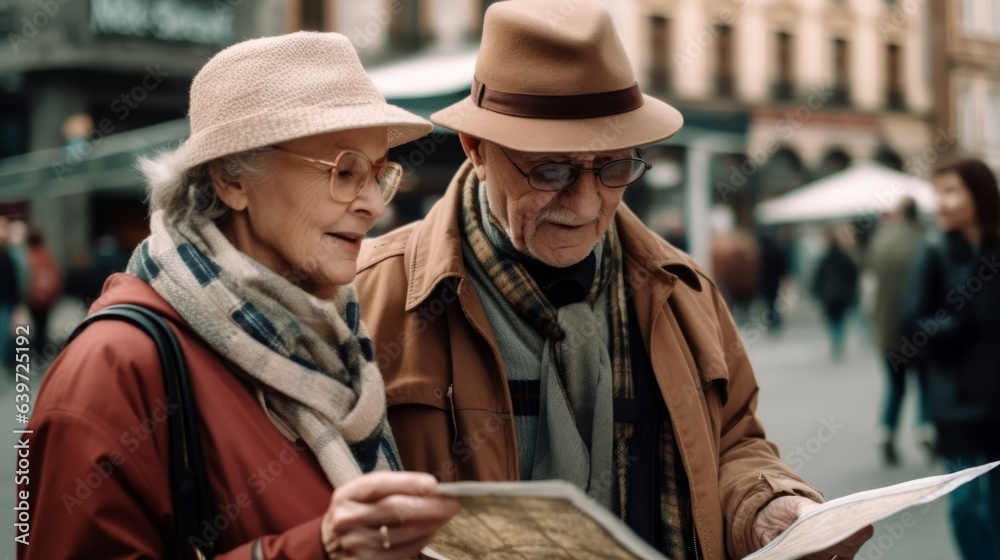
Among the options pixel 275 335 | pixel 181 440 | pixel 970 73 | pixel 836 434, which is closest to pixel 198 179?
pixel 275 335

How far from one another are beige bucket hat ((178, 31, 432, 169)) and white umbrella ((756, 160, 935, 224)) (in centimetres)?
1647

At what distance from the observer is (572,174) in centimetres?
228

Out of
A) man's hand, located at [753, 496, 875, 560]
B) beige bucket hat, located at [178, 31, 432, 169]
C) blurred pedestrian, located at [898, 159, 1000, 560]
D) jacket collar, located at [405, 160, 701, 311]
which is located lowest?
blurred pedestrian, located at [898, 159, 1000, 560]

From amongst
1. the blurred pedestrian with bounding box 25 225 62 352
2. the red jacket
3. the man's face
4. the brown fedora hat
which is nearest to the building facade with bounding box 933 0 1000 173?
the blurred pedestrian with bounding box 25 225 62 352

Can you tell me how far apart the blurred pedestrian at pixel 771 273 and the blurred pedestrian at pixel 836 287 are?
3.44m

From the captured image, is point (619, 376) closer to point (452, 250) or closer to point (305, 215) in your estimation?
point (452, 250)

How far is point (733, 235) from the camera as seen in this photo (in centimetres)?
1948

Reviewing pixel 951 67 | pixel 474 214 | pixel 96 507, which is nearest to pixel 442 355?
pixel 474 214

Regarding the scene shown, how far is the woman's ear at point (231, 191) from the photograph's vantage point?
1.88 meters

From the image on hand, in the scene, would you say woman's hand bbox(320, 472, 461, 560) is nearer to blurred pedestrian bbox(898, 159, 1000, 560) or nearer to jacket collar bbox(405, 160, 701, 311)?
jacket collar bbox(405, 160, 701, 311)

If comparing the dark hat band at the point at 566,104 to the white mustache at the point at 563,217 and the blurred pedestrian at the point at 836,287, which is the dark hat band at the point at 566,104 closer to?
the white mustache at the point at 563,217

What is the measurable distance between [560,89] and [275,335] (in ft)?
2.89

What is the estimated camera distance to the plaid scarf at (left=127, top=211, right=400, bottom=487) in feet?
5.73

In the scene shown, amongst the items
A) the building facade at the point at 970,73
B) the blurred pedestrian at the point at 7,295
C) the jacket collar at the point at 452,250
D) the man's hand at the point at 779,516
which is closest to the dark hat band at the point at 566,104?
the jacket collar at the point at 452,250
